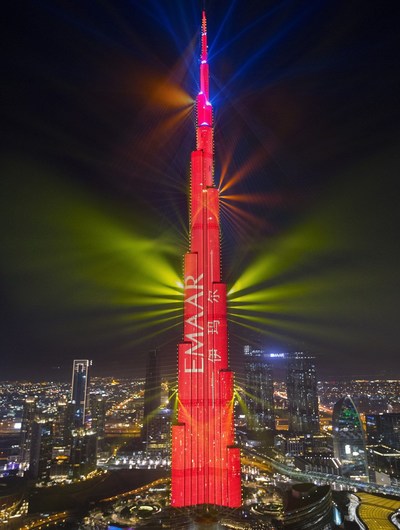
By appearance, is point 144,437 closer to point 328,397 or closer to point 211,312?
point 211,312

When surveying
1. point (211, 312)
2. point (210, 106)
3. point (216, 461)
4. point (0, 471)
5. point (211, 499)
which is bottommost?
point (0, 471)

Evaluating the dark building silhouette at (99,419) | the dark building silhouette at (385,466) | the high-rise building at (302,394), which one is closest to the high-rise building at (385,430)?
the dark building silhouette at (385,466)

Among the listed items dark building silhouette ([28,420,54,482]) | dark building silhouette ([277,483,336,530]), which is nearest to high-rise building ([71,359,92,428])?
dark building silhouette ([28,420,54,482])

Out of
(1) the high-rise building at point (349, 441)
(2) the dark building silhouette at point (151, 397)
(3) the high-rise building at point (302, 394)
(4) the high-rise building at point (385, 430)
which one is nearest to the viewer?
(1) the high-rise building at point (349, 441)

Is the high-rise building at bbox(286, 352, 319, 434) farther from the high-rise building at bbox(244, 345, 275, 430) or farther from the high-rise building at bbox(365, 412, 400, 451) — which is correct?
the high-rise building at bbox(365, 412, 400, 451)

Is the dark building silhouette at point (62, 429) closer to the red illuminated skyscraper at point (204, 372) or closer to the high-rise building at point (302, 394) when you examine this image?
the red illuminated skyscraper at point (204, 372)

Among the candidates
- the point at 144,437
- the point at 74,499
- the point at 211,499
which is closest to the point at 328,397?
the point at 144,437
